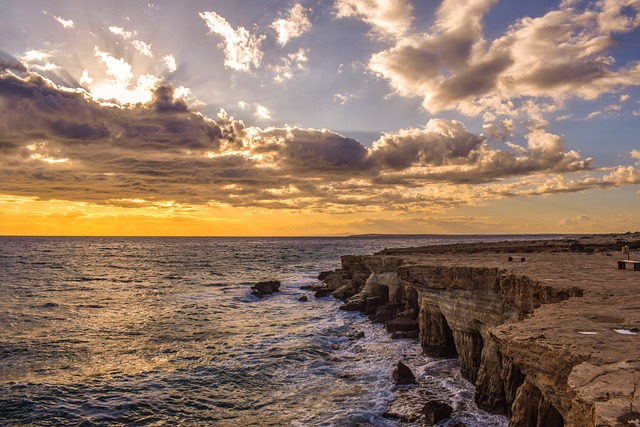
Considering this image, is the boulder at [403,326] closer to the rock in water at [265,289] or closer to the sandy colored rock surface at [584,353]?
the sandy colored rock surface at [584,353]

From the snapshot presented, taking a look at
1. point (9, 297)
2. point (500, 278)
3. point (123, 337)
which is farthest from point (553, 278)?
point (9, 297)

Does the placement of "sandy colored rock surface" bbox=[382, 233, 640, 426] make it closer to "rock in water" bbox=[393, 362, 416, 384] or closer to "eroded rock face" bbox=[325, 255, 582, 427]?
"eroded rock face" bbox=[325, 255, 582, 427]

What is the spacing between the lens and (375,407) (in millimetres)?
17609

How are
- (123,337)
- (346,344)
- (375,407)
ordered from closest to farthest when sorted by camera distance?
(375,407), (346,344), (123,337)

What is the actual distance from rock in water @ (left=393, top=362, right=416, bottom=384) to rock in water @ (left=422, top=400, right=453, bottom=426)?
3.49 m

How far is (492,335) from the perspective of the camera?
9156mm

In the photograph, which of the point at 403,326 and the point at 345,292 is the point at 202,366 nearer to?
the point at 403,326

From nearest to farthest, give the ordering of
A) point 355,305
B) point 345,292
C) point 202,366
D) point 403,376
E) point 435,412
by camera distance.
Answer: point 435,412
point 403,376
point 202,366
point 355,305
point 345,292

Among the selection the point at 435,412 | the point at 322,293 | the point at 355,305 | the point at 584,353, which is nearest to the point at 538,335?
the point at 584,353

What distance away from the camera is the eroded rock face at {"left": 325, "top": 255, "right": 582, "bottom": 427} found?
7891 millimetres

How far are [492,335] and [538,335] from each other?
3.47ft

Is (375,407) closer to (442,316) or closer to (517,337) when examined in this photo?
(442,316)

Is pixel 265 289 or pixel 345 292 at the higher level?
pixel 345 292

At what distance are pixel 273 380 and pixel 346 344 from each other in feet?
24.9
